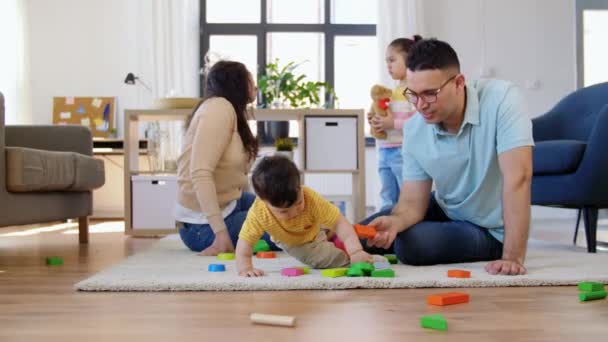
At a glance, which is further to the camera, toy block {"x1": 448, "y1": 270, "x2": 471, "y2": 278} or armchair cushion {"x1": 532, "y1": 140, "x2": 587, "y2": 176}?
armchair cushion {"x1": 532, "y1": 140, "x2": 587, "y2": 176}

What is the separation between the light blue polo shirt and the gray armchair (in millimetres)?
1540

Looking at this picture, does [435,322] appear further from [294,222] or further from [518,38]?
[518,38]

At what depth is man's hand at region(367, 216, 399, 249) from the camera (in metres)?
2.09

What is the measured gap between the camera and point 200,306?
5.01ft

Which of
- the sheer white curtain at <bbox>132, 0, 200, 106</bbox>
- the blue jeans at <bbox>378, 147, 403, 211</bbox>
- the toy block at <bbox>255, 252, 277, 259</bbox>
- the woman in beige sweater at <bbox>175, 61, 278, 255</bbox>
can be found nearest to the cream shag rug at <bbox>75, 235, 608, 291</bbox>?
the toy block at <bbox>255, 252, 277, 259</bbox>

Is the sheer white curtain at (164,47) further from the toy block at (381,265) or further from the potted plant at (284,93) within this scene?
the toy block at (381,265)

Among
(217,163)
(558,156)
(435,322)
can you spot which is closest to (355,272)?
(435,322)

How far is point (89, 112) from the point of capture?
239 inches

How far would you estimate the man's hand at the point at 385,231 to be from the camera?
2.09m

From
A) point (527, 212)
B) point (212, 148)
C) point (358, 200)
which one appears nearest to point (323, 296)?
point (527, 212)

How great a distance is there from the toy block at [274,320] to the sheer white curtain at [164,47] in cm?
→ 483

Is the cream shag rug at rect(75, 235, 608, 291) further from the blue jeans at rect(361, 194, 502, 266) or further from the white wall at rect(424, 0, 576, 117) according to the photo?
the white wall at rect(424, 0, 576, 117)

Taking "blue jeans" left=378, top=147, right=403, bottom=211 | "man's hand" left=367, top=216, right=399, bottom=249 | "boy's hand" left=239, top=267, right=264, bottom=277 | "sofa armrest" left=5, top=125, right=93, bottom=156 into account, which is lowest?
"boy's hand" left=239, top=267, right=264, bottom=277

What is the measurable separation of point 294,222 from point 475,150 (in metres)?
0.57
